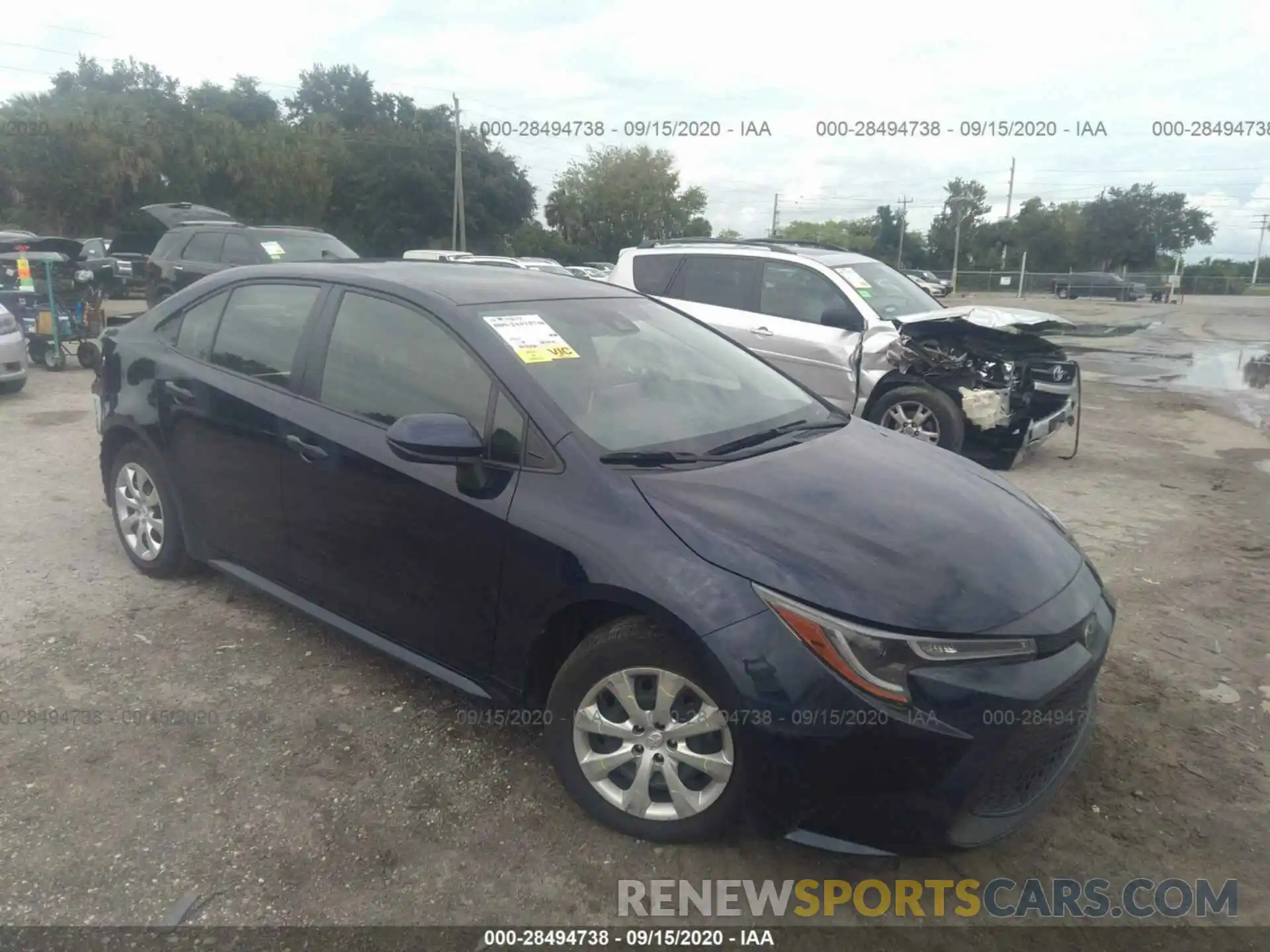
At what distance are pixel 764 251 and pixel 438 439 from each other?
5.99m

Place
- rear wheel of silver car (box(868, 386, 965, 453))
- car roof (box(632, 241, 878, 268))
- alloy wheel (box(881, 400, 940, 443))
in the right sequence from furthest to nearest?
1. car roof (box(632, 241, 878, 268))
2. alloy wheel (box(881, 400, 940, 443))
3. rear wheel of silver car (box(868, 386, 965, 453))

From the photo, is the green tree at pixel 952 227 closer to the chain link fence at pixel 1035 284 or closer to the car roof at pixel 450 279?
the chain link fence at pixel 1035 284

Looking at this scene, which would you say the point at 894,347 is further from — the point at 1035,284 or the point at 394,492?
the point at 1035,284

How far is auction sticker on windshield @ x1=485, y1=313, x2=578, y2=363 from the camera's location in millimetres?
3238

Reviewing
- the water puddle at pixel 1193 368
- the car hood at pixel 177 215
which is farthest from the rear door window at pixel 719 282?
the car hood at pixel 177 215

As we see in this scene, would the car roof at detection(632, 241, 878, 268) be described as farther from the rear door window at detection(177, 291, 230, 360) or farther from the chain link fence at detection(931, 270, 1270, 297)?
the chain link fence at detection(931, 270, 1270, 297)

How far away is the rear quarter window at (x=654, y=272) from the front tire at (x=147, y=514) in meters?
5.03

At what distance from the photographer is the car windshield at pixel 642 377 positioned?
3137 mm

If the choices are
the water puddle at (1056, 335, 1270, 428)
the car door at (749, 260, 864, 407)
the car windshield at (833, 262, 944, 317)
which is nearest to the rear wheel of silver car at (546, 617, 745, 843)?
the car door at (749, 260, 864, 407)

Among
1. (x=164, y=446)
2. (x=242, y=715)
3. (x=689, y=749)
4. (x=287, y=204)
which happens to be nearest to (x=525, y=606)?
(x=689, y=749)

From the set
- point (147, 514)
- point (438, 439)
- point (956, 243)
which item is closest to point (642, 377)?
point (438, 439)

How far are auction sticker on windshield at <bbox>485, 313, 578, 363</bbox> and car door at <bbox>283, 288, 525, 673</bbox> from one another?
0.15 metres

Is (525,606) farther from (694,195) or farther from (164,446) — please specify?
(694,195)

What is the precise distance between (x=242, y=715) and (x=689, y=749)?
5.90 ft
